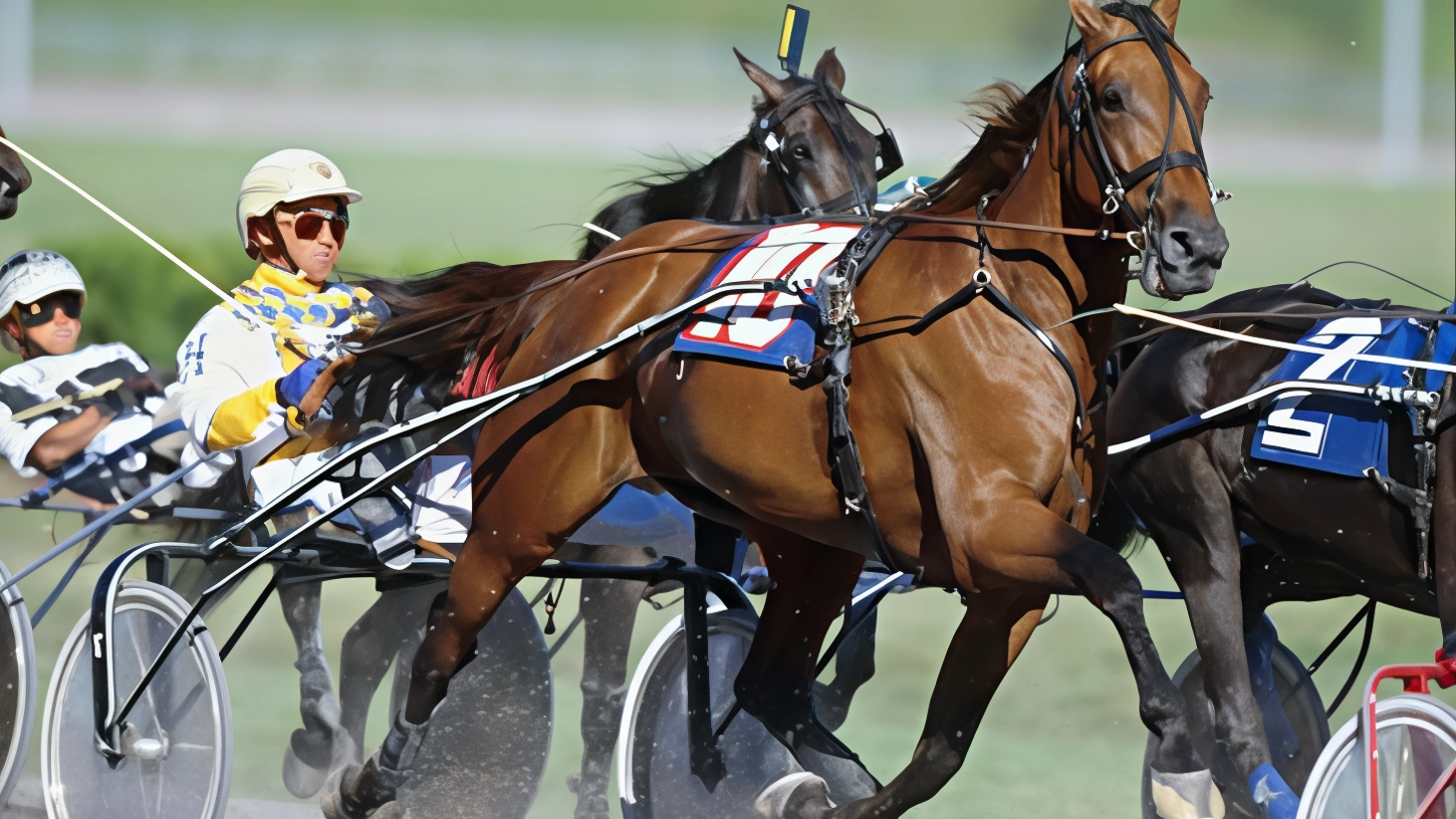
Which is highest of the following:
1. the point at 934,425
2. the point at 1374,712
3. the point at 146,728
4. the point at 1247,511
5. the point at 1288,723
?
the point at 934,425

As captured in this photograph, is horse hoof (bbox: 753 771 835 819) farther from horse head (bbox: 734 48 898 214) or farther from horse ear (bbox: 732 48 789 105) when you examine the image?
horse ear (bbox: 732 48 789 105)

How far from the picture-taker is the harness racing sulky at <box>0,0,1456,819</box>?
10.2ft

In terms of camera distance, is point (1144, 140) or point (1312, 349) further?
point (1312, 349)

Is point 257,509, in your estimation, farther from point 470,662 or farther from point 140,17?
point 140,17

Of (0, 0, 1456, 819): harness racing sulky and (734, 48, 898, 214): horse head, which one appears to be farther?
(734, 48, 898, 214): horse head

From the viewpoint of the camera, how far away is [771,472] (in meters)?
3.35

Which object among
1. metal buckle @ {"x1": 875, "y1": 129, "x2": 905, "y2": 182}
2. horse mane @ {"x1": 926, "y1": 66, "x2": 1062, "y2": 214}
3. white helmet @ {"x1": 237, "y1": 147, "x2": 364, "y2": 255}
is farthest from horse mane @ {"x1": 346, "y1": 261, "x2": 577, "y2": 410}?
horse mane @ {"x1": 926, "y1": 66, "x2": 1062, "y2": 214}

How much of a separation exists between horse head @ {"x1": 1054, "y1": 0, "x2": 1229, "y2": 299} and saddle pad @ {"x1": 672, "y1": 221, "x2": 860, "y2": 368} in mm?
560

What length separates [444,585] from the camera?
4.38m

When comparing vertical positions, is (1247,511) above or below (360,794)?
above

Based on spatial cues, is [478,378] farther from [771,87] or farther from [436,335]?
[771,87]

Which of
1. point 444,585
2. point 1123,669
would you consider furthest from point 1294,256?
point 444,585

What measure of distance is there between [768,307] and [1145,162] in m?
0.82

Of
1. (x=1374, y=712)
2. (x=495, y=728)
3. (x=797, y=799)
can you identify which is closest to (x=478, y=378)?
(x=495, y=728)
